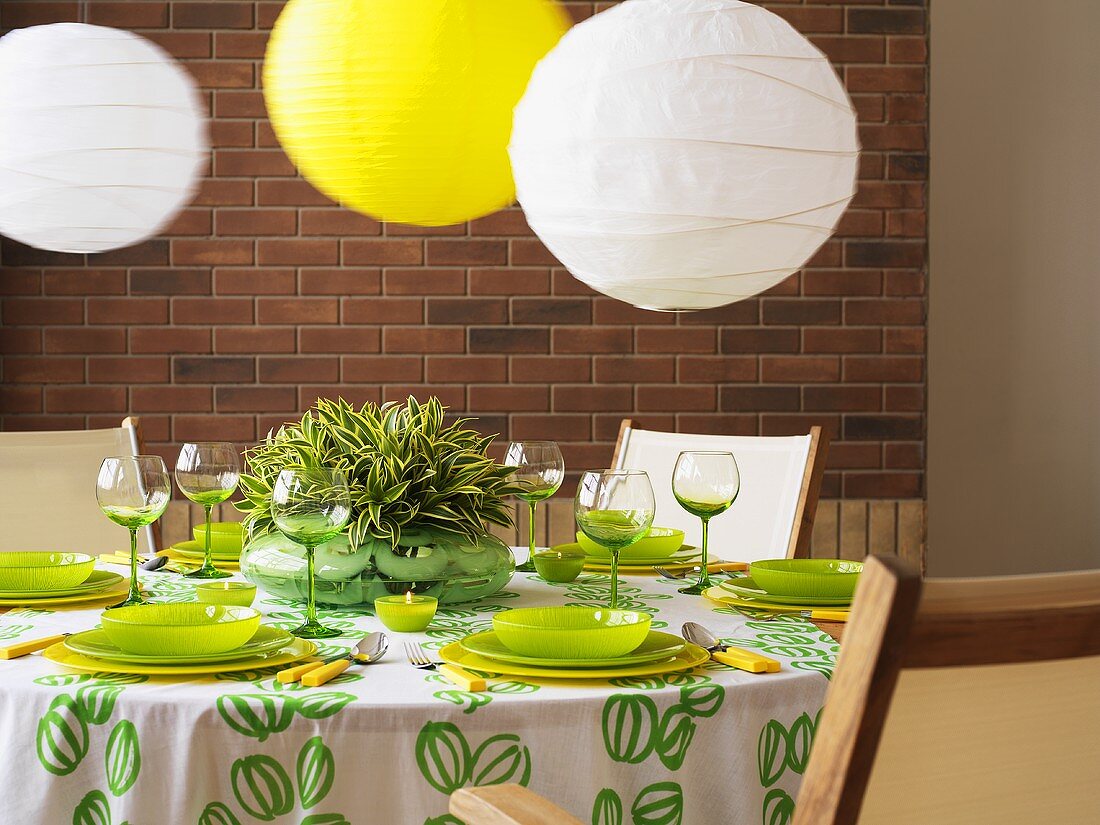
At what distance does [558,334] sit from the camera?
3123 mm

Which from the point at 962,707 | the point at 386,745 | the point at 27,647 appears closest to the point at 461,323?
the point at 27,647

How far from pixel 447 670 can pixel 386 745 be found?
0.11 meters

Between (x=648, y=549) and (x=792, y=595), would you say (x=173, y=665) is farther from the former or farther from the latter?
(x=648, y=549)

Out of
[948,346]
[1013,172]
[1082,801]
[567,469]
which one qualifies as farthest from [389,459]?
[1013,172]

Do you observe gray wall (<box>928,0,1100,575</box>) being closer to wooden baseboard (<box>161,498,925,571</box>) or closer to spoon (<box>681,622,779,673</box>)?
wooden baseboard (<box>161,498,925,571</box>)

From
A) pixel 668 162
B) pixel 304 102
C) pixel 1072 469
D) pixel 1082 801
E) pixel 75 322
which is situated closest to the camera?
pixel 1082 801

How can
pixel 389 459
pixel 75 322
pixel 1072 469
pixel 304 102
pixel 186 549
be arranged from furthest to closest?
pixel 1072 469 < pixel 75 322 < pixel 186 549 < pixel 304 102 < pixel 389 459

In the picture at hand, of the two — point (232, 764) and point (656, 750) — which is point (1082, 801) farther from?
point (232, 764)

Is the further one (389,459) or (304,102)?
(304,102)

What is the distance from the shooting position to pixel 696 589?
5.24 feet

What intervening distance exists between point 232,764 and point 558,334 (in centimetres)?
223

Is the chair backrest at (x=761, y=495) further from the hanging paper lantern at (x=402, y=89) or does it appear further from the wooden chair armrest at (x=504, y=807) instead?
the wooden chair armrest at (x=504, y=807)

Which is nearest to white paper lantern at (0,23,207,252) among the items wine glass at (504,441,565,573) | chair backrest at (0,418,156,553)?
chair backrest at (0,418,156,553)

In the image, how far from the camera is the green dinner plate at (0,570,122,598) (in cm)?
146
